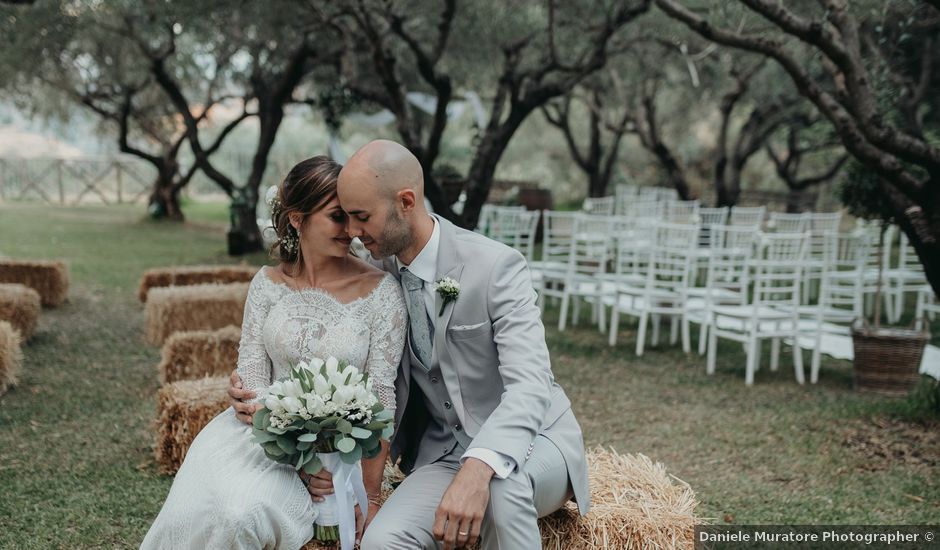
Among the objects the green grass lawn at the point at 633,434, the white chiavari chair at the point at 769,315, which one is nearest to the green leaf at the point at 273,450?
the green grass lawn at the point at 633,434

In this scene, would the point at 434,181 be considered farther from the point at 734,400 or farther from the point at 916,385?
the point at 916,385

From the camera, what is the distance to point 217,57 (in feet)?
56.9

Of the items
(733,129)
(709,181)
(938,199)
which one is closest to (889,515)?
(938,199)

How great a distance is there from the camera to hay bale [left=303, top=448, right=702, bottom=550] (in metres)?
2.79

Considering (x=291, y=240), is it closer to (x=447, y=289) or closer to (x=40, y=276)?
(x=447, y=289)

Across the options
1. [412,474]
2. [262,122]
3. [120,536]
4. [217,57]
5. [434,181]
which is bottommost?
[120,536]

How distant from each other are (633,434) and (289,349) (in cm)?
337

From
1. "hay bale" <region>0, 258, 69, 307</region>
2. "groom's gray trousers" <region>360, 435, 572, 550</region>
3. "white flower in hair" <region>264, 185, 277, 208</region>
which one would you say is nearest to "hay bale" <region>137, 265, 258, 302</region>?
"hay bale" <region>0, 258, 69, 307</region>

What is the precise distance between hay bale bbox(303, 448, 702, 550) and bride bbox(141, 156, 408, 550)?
0.24m

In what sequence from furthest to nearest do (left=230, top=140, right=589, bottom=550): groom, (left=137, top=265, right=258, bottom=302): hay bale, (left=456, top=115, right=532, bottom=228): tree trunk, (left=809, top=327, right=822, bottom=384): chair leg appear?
(left=137, top=265, right=258, bottom=302): hay bale < (left=456, top=115, right=532, bottom=228): tree trunk < (left=809, top=327, right=822, bottom=384): chair leg < (left=230, top=140, right=589, bottom=550): groom

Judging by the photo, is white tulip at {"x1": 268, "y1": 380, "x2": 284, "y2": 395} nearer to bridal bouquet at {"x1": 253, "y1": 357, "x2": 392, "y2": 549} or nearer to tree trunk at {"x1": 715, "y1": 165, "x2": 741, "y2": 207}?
bridal bouquet at {"x1": 253, "y1": 357, "x2": 392, "y2": 549}

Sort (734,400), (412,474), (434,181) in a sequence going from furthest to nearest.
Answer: (434,181), (734,400), (412,474)

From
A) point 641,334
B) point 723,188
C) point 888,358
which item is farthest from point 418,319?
point 723,188

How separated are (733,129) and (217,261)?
63.5 ft
